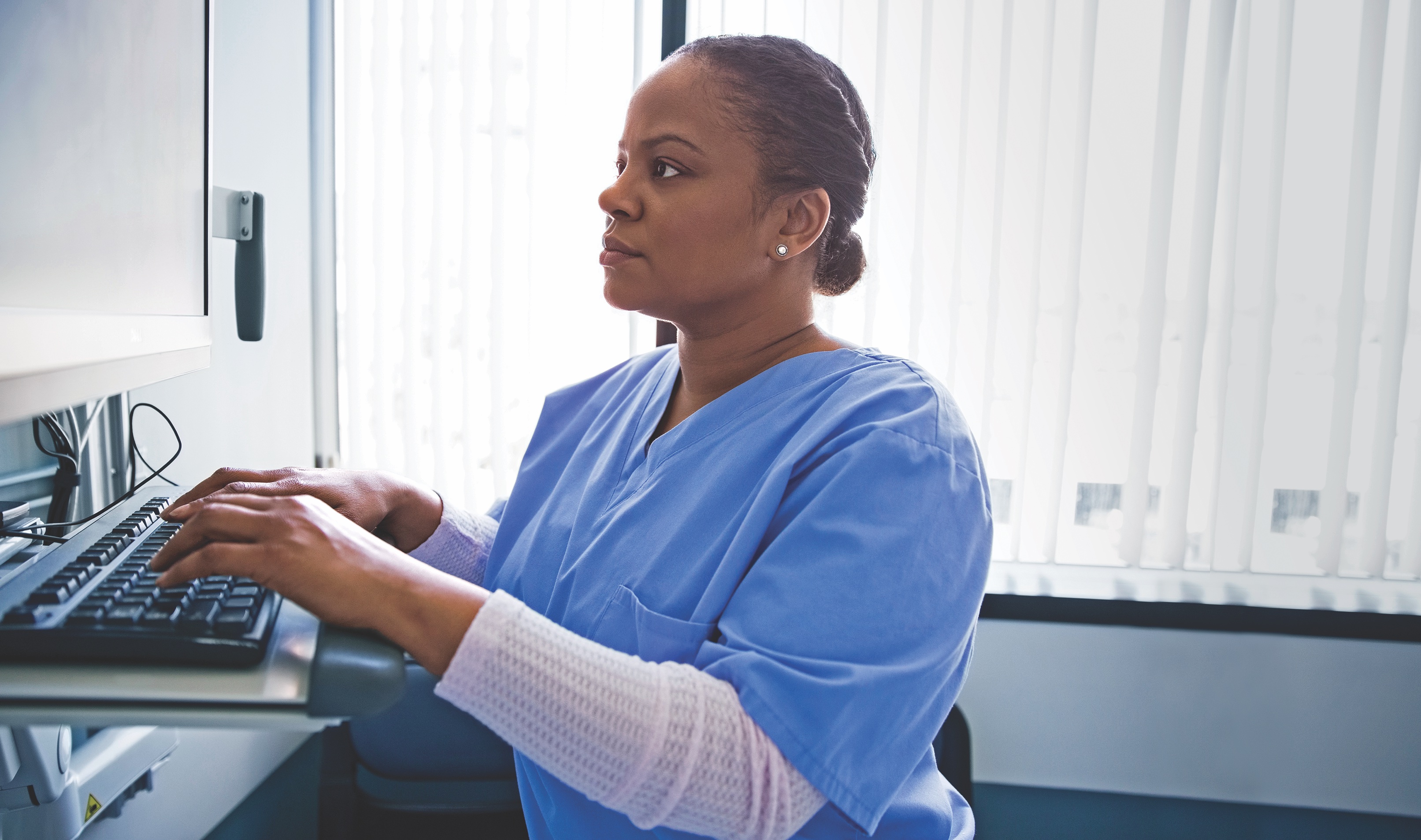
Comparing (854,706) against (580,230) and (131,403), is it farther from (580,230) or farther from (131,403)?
(580,230)

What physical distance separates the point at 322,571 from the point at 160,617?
87 millimetres

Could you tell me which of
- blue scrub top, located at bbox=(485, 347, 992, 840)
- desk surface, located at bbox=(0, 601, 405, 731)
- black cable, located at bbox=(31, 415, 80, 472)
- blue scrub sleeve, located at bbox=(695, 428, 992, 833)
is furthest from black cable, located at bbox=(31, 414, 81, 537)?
blue scrub sleeve, located at bbox=(695, 428, 992, 833)

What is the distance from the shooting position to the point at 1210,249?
1.53 metres

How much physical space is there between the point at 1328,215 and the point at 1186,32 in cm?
44

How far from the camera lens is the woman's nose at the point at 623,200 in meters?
0.85

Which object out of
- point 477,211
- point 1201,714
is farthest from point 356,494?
point 1201,714

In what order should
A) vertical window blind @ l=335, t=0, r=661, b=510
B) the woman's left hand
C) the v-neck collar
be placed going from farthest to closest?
1. vertical window blind @ l=335, t=0, r=661, b=510
2. the v-neck collar
3. the woman's left hand

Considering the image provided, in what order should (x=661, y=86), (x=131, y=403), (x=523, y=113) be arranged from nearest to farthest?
(x=661, y=86)
(x=131, y=403)
(x=523, y=113)

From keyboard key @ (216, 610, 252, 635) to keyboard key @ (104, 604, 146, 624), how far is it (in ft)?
0.14

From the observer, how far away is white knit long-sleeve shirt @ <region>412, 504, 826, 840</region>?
1.70 ft

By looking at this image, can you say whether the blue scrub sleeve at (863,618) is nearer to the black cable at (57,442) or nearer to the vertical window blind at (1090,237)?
the black cable at (57,442)

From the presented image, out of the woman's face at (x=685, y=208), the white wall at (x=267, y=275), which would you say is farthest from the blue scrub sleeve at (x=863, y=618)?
the white wall at (x=267, y=275)

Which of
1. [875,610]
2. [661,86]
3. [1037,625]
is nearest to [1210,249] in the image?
[1037,625]

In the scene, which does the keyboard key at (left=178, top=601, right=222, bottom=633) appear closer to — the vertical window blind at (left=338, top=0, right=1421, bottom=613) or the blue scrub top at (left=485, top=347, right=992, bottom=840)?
the blue scrub top at (left=485, top=347, right=992, bottom=840)
